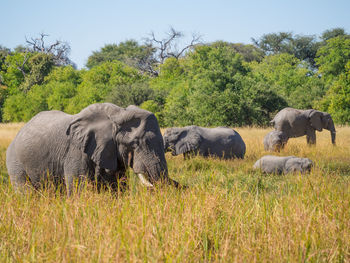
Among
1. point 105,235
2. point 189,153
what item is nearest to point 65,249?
point 105,235

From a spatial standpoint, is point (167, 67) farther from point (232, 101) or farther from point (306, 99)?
point (232, 101)

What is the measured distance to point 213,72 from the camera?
23.6 m

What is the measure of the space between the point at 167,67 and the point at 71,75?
10.0 m

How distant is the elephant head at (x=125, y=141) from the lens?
4.43 metres

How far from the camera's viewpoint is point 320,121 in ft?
44.8

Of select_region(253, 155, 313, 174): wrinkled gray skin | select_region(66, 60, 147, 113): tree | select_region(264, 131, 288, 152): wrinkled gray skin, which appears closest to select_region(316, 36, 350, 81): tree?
select_region(66, 60, 147, 113): tree

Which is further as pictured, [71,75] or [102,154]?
[71,75]

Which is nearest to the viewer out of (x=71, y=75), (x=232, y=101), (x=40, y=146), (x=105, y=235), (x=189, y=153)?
(x=105, y=235)

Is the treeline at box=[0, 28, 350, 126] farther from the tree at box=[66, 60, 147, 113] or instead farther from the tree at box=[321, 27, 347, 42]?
the tree at box=[321, 27, 347, 42]

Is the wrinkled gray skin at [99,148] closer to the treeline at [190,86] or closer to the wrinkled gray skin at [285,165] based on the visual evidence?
the wrinkled gray skin at [285,165]

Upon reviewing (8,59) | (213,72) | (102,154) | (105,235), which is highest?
(8,59)

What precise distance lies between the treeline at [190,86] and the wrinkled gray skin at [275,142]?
32.8ft

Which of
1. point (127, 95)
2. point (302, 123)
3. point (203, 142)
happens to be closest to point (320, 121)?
point (302, 123)

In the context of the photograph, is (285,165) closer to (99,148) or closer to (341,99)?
(99,148)
